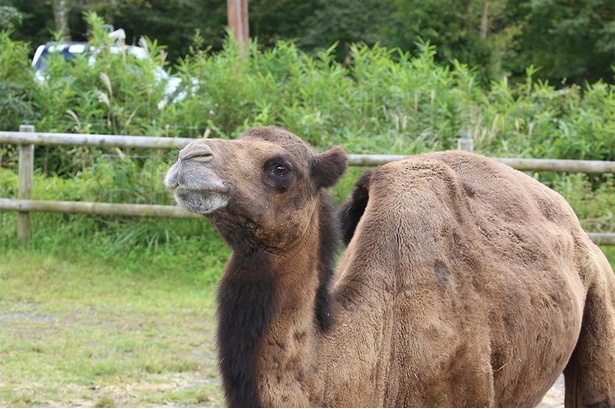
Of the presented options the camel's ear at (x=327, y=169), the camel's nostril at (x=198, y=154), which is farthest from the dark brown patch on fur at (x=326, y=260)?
the camel's nostril at (x=198, y=154)

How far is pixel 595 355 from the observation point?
488 centimetres

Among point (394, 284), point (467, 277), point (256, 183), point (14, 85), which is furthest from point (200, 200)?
point (14, 85)

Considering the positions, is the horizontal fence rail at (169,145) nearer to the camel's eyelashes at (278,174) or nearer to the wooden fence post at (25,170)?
the wooden fence post at (25,170)

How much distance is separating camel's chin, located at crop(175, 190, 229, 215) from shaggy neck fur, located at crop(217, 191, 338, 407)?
301 millimetres

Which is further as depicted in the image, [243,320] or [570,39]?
[570,39]

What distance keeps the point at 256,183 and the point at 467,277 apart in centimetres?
110

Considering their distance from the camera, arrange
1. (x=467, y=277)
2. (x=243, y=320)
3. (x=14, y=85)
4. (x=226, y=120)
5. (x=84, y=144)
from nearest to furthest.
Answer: (x=243, y=320), (x=467, y=277), (x=84, y=144), (x=226, y=120), (x=14, y=85)

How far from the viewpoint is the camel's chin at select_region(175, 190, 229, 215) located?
3498 millimetres

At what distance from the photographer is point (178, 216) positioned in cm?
1034

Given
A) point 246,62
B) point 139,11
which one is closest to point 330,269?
point 246,62

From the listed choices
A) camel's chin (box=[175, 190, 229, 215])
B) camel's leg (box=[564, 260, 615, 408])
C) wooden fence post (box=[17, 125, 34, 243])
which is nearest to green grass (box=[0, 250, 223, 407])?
wooden fence post (box=[17, 125, 34, 243])

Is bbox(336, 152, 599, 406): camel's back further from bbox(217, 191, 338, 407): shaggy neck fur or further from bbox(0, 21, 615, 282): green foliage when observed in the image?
bbox(0, 21, 615, 282): green foliage

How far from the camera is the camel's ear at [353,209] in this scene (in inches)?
184

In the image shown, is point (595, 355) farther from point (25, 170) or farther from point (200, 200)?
point (25, 170)
